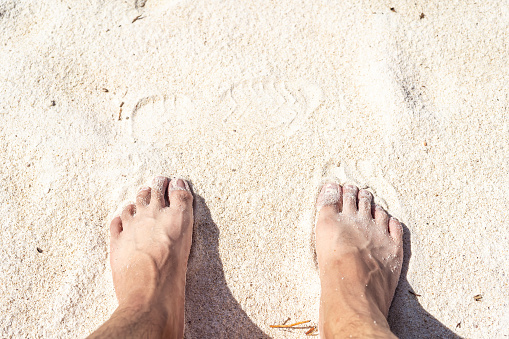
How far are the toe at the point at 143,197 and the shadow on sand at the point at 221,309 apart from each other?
0.39 m

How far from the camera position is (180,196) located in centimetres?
199

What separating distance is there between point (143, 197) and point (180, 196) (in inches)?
8.6

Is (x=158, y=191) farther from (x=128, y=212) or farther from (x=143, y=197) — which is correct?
(x=128, y=212)

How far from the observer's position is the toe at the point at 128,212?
201cm

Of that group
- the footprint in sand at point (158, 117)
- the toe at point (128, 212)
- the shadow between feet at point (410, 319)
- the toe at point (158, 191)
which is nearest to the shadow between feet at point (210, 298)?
the toe at point (158, 191)

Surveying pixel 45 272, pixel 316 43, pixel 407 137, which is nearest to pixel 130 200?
pixel 45 272

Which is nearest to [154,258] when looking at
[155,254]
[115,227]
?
[155,254]

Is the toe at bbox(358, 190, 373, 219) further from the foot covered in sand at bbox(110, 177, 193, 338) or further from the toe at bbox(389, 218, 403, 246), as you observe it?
the foot covered in sand at bbox(110, 177, 193, 338)

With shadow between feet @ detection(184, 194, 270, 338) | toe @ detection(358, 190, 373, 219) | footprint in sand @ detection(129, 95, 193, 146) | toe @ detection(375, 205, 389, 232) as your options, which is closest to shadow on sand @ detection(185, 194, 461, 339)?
shadow between feet @ detection(184, 194, 270, 338)

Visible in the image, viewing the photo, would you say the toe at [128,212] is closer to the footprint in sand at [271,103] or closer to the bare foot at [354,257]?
the footprint in sand at [271,103]

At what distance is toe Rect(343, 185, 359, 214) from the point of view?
2033mm

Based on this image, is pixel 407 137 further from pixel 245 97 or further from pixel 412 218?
pixel 245 97

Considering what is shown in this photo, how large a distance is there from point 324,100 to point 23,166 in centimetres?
170

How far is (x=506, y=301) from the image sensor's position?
6.00ft
